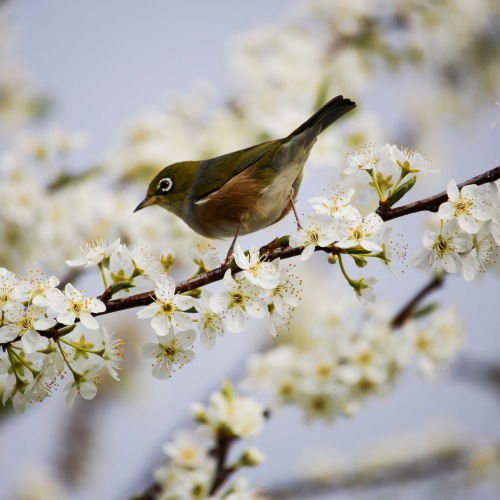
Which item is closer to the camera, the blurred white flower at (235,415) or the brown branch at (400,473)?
the blurred white flower at (235,415)

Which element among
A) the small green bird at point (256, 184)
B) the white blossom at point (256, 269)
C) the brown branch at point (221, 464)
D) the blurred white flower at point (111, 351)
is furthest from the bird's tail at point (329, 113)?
the brown branch at point (221, 464)

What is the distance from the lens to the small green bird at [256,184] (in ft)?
7.03

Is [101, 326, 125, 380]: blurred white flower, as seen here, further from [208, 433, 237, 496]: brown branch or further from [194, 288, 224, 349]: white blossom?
[208, 433, 237, 496]: brown branch

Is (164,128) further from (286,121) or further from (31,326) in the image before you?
(31,326)

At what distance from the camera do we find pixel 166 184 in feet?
8.84

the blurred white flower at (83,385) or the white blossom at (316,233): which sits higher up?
the white blossom at (316,233)

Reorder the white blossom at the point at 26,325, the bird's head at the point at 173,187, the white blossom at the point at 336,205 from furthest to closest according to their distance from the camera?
1. the bird's head at the point at 173,187
2. the white blossom at the point at 336,205
3. the white blossom at the point at 26,325

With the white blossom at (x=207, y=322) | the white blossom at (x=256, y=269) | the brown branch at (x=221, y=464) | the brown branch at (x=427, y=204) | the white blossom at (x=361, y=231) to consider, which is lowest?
the brown branch at (x=221, y=464)

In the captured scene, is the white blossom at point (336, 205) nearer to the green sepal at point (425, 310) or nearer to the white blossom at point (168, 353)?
the white blossom at point (168, 353)

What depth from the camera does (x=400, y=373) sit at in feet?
10.4

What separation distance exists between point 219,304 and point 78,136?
2.16 m

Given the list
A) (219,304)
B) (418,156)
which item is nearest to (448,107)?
(418,156)

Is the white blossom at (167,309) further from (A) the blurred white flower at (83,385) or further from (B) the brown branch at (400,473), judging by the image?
(B) the brown branch at (400,473)

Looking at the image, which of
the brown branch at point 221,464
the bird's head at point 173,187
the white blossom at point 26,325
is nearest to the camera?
the white blossom at point 26,325
